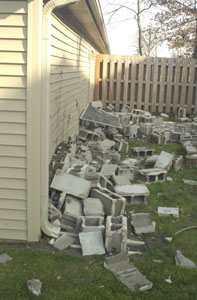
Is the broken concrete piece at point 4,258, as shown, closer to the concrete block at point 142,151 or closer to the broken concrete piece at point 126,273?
the broken concrete piece at point 126,273

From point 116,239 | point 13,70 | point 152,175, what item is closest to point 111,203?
point 116,239

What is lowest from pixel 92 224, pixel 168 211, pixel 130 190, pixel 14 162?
pixel 168 211

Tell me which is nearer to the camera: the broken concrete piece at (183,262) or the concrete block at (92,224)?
the broken concrete piece at (183,262)

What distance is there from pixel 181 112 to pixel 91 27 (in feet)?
23.8

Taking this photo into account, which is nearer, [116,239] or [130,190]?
[116,239]

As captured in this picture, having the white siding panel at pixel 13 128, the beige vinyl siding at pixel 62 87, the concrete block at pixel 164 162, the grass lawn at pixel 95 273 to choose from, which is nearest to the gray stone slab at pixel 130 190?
the grass lawn at pixel 95 273

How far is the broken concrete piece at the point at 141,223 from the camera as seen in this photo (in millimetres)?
5125

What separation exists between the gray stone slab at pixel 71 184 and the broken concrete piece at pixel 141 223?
0.83m

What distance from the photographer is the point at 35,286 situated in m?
3.54

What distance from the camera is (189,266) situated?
414 centimetres

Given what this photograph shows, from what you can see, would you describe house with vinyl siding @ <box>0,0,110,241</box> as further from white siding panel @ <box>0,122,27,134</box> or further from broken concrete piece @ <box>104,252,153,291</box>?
broken concrete piece @ <box>104,252,153,291</box>

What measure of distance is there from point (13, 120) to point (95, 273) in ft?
7.02

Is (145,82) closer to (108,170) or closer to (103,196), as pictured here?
(108,170)

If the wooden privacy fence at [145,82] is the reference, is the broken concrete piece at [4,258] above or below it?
below
